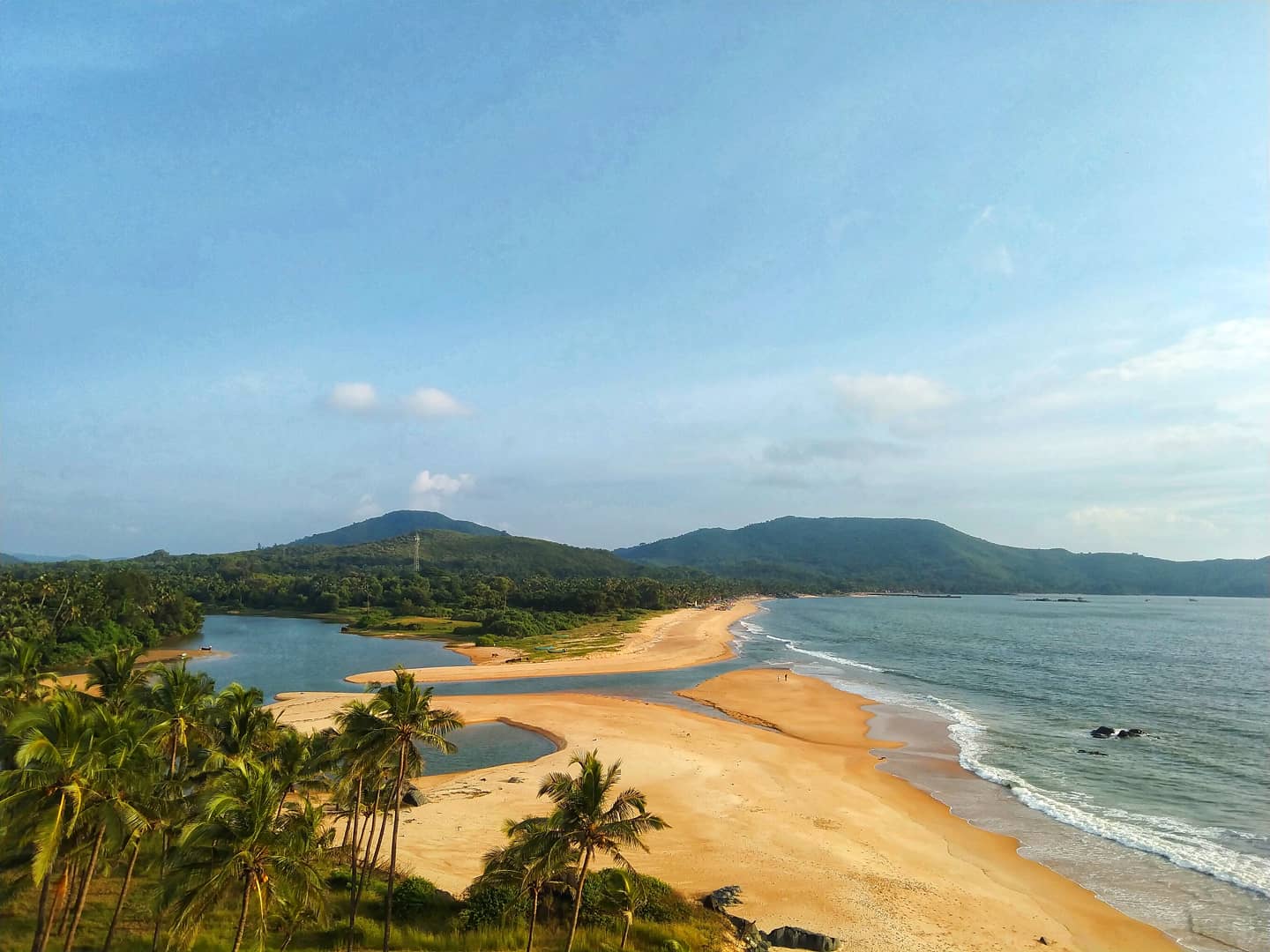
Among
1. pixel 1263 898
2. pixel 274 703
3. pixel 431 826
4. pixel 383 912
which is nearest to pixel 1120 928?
pixel 1263 898

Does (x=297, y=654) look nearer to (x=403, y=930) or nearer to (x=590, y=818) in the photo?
(x=403, y=930)

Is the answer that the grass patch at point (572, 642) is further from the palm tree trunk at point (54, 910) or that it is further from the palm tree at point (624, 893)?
the palm tree trunk at point (54, 910)

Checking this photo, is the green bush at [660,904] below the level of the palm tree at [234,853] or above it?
below

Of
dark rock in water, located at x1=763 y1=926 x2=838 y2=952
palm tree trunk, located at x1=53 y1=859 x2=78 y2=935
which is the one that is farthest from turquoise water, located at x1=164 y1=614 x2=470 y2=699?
dark rock in water, located at x1=763 y1=926 x2=838 y2=952

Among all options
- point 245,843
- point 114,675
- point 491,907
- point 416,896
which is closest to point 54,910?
point 245,843

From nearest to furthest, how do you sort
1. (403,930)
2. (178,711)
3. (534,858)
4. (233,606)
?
(534,858) < (403,930) < (178,711) < (233,606)

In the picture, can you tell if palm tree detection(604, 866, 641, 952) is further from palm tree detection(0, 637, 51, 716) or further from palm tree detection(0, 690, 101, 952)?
palm tree detection(0, 637, 51, 716)

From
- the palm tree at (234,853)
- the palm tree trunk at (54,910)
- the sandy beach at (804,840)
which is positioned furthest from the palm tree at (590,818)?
the palm tree trunk at (54,910)
